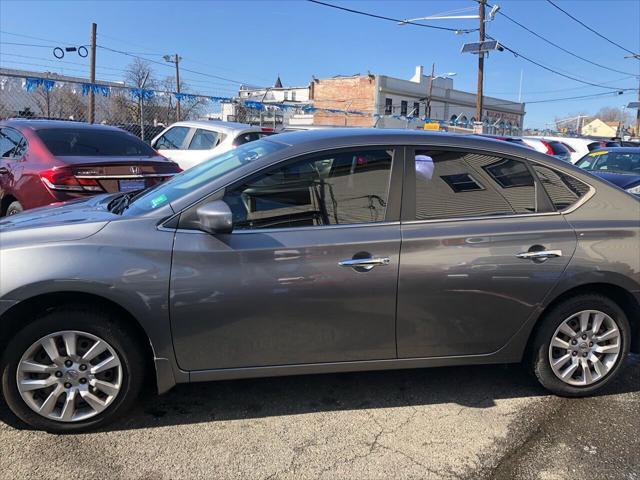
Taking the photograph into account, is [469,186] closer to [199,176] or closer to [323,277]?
[323,277]

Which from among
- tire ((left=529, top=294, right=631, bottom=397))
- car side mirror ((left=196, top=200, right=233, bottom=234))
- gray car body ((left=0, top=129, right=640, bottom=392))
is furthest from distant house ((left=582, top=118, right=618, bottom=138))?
car side mirror ((left=196, top=200, right=233, bottom=234))

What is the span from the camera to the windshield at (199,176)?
3.12 meters

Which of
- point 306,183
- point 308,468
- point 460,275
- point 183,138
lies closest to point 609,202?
point 460,275

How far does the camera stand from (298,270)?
9.67 feet

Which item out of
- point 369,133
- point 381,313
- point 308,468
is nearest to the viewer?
point 308,468

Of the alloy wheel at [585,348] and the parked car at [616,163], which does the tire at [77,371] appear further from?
the parked car at [616,163]

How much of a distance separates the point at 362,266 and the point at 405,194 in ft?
1.77

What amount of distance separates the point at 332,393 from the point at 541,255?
5.31 ft

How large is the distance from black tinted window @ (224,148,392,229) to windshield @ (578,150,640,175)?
7.71m

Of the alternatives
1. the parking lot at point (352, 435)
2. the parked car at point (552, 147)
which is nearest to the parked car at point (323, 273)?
the parking lot at point (352, 435)

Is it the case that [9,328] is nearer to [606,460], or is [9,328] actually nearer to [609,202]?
[606,460]

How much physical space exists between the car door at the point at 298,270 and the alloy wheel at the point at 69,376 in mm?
409

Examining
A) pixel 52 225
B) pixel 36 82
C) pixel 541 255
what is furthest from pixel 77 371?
pixel 36 82

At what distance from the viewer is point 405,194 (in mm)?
3197
